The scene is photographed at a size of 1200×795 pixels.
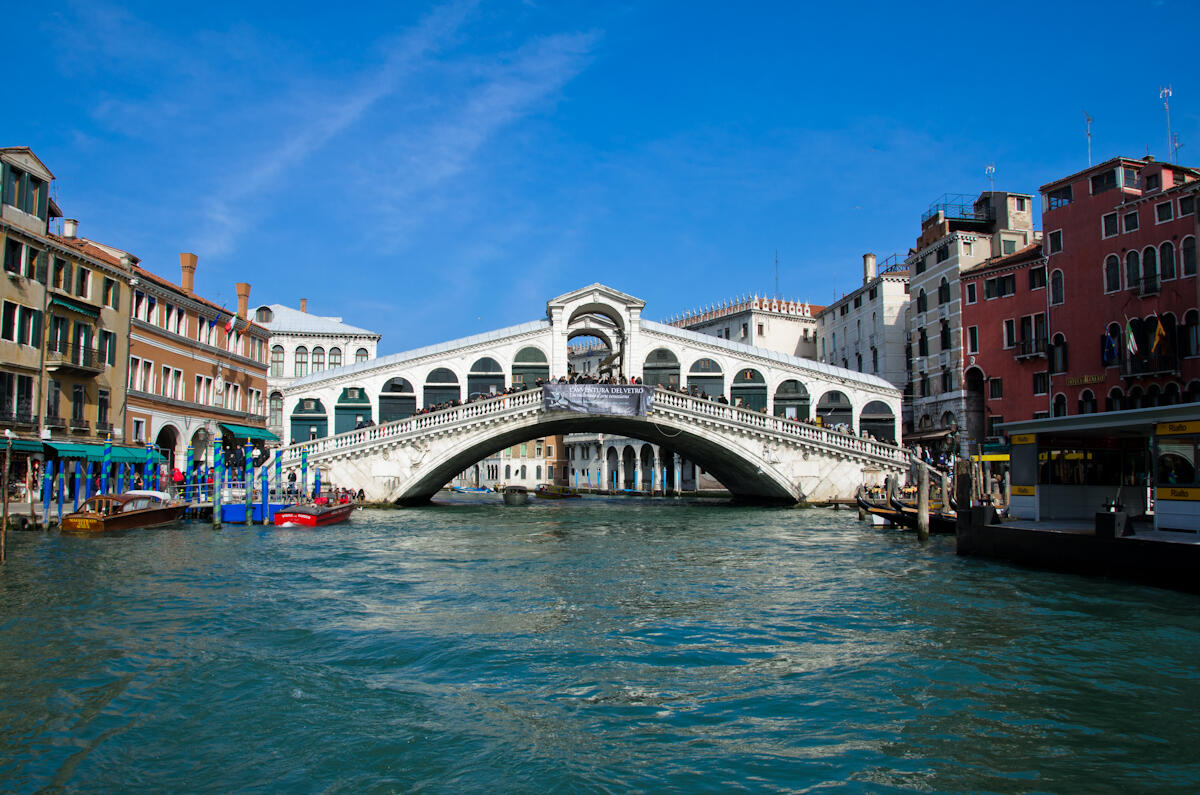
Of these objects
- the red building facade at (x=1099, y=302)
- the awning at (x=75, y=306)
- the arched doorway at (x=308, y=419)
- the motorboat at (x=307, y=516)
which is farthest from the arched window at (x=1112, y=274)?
the awning at (x=75, y=306)

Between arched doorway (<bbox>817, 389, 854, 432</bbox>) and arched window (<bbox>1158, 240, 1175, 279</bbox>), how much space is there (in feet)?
39.4

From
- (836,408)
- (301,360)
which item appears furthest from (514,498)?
(836,408)

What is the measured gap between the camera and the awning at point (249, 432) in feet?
101

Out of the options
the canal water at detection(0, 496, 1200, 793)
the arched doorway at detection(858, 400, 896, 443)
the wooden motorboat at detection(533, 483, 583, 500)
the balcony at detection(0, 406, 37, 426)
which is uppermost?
the arched doorway at detection(858, 400, 896, 443)

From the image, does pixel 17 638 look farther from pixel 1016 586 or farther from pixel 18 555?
pixel 1016 586

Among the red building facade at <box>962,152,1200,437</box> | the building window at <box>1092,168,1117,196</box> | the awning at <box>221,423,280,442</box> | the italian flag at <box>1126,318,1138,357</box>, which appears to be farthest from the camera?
the awning at <box>221,423,280,442</box>

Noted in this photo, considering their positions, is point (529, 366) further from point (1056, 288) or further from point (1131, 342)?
point (1131, 342)

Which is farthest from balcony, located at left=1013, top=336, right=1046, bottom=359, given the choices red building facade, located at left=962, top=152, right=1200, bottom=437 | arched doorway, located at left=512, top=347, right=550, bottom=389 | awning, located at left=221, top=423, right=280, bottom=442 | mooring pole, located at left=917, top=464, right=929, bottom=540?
awning, located at left=221, top=423, right=280, bottom=442

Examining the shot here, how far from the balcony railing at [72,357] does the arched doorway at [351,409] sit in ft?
31.6

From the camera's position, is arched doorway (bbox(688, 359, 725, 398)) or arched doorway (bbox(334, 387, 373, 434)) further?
arched doorway (bbox(688, 359, 725, 398))

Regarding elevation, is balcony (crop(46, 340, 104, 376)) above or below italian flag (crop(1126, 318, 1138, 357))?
below

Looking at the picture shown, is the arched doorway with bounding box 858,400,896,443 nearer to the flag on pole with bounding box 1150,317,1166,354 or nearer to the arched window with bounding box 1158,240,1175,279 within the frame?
the flag on pole with bounding box 1150,317,1166,354

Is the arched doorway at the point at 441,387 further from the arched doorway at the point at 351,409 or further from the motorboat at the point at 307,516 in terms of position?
the motorboat at the point at 307,516

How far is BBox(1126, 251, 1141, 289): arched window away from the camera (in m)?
25.5
